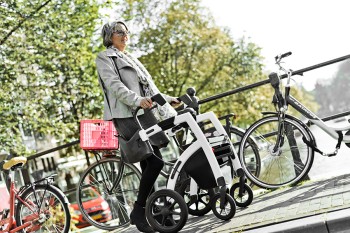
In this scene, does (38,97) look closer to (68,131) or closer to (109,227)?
(68,131)

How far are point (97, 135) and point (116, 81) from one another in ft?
3.89

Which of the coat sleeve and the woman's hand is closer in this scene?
the coat sleeve

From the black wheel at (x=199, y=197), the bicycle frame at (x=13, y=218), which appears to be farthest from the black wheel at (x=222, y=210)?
the bicycle frame at (x=13, y=218)

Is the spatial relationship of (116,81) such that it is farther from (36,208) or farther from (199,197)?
(36,208)

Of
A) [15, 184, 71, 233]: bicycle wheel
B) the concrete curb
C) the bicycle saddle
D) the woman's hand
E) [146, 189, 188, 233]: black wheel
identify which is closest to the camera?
the concrete curb

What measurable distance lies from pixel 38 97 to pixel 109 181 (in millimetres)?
12722

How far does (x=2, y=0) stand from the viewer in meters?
14.8

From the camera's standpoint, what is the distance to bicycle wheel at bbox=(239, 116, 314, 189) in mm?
5578

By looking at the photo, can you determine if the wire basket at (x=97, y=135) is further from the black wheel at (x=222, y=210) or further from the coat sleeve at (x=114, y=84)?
the black wheel at (x=222, y=210)

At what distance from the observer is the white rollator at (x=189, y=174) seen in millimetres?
4465

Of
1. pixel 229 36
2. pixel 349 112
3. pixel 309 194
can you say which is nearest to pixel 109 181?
pixel 309 194

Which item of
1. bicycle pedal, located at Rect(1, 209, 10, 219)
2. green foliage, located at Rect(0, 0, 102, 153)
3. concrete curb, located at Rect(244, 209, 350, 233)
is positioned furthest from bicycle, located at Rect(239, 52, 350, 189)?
green foliage, located at Rect(0, 0, 102, 153)

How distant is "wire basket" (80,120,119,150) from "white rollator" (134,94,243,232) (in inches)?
44.7

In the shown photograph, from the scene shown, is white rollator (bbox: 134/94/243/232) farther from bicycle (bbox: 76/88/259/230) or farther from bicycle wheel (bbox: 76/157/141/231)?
bicycle wheel (bbox: 76/157/141/231)
